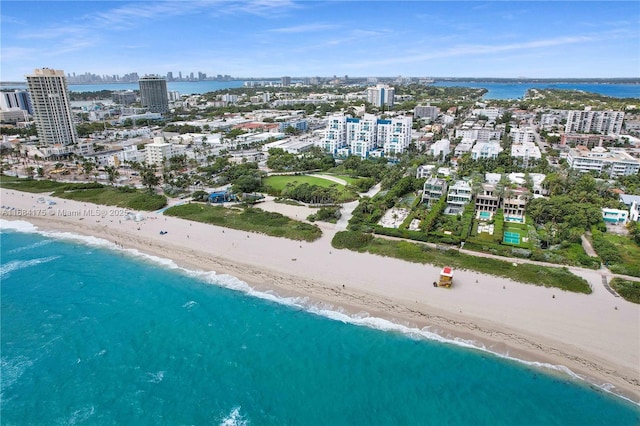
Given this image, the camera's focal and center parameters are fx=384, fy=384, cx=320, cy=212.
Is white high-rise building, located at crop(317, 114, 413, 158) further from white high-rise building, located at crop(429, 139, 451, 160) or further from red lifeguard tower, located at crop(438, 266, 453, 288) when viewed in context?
red lifeguard tower, located at crop(438, 266, 453, 288)

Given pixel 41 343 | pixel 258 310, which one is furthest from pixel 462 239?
pixel 41 343

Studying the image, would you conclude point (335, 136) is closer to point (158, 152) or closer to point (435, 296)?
point (158, 152)

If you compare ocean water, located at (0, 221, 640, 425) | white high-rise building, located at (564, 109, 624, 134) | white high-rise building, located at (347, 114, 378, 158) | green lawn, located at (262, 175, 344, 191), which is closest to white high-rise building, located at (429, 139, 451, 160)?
white high-rise building, located at (347, 114, 378, 158)

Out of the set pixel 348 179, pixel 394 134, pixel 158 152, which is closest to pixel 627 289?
pixel 348 179

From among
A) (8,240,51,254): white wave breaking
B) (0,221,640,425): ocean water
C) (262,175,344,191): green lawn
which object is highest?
(262,175,344,191): green lawn

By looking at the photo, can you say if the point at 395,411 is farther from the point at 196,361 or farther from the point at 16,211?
the point at 16,211

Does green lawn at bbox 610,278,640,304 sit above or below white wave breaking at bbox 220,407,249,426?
above

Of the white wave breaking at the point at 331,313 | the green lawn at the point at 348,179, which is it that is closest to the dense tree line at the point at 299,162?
the green lawn at the point at 348,179
